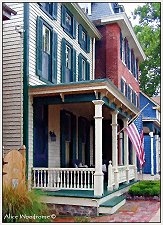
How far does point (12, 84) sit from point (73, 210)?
12.5 feet

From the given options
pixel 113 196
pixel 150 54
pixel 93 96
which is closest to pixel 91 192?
pixel 113 196

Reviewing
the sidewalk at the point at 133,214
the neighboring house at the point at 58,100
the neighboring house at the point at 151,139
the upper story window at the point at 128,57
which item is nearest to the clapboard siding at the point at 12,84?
the neighboring house at the point at 58,100

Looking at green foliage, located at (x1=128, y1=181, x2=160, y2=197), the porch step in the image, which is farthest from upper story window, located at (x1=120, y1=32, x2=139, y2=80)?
the porch step

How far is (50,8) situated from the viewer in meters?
11.8

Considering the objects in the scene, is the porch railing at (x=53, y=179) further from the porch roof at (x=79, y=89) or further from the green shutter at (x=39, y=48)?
the green shutter at (x=39, y=48)

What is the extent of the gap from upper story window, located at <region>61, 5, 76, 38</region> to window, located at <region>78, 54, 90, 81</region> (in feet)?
3.93

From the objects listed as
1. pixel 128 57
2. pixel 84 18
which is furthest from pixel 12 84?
pixel 128 57

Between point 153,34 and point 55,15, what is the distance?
54.7ft

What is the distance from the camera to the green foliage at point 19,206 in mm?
6918

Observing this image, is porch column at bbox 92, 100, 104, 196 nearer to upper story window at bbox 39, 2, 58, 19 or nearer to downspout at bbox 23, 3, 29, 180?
downspout at bbox 23, 3, 29, 180

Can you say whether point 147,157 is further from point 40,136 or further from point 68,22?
point 40,136

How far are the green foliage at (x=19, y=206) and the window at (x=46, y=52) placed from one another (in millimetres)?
4452

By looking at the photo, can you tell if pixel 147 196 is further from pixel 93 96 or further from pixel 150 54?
pixel 150 54

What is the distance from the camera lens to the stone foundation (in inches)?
360
